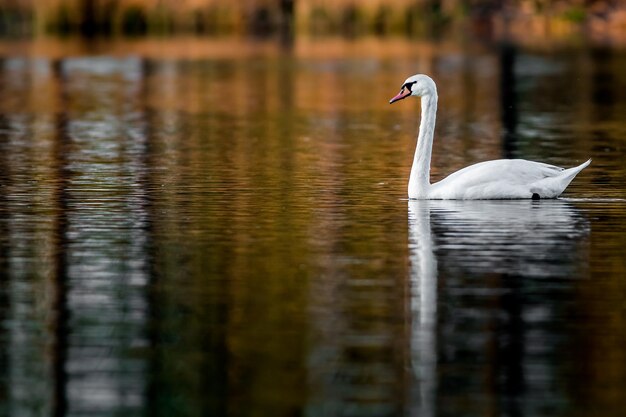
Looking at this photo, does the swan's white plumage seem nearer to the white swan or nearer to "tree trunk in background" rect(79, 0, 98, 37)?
the white swan

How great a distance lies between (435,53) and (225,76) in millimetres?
13510

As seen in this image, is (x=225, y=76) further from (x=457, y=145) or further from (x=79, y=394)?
(x=79, y=394)

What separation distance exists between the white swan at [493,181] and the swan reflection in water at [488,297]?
0.35ft

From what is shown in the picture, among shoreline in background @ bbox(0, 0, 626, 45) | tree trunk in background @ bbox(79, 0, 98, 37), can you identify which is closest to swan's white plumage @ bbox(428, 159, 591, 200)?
shoreline in background @ bbox(0, 0, 626, 45)

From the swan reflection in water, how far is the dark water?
0.02 metres

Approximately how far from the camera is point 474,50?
65.9 metres

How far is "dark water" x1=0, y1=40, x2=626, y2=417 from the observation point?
909 cm

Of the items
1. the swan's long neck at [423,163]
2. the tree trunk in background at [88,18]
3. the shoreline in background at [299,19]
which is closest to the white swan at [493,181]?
the swan's long neck at [423,163]

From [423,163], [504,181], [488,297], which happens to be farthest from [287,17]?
[488,297]

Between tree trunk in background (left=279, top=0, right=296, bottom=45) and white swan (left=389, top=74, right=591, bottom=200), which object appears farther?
tree trunk in background (left=279, top=0, right=296, bottom=45)

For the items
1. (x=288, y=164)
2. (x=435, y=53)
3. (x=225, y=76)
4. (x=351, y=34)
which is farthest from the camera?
(x=351, y=34)

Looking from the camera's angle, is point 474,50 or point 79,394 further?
point 474,50

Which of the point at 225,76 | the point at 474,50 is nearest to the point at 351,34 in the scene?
the point at 474,50

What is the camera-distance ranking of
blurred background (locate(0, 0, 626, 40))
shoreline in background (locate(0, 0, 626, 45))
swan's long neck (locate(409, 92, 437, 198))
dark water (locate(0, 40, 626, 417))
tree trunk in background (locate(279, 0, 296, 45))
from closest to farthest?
dark water (locate(0, 40, 626, 417))
swan's long neck (locate(409, 92, 437, 198))
shoreline in background (locate(0, 0, 626, 45))
blurred background (locate(0, 0, 626, 40))
tree trunk in background (locate(279, 0, 296, 45))
